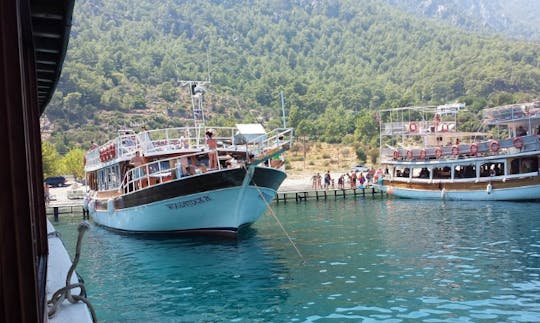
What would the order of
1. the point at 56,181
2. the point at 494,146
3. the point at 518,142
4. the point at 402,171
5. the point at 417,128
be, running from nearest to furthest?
the point at 518,142, the point at 494,146, the point at 417,128, the point at 402,171, the point at 56,181

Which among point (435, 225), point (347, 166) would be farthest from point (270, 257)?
point (347, 166)

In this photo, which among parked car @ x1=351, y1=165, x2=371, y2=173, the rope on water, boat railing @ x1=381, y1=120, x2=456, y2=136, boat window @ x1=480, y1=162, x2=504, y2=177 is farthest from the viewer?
parked car @ x1=351, y1=165, x2=371, y2=173

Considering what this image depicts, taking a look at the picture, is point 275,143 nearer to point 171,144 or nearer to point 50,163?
point 171,144

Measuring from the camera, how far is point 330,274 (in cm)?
1516

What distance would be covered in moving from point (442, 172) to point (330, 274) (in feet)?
102

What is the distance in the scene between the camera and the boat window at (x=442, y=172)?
143 feet

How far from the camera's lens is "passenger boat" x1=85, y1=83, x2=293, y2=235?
21438 mm

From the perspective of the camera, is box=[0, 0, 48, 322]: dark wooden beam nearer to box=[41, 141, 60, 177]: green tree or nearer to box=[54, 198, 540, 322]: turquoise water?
box=[54, 198, 540, 322]: turquoise water

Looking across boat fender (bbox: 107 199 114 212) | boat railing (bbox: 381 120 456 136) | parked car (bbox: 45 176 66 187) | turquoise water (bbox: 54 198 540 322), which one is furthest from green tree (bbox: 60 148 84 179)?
turquoise water (bbox: 54 198 540 322)

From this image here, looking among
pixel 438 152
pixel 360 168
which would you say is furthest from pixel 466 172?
pixel 360 168

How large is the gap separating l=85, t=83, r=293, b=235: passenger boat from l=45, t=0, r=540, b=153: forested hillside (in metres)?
67.8

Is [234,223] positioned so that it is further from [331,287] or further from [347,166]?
[347,166]

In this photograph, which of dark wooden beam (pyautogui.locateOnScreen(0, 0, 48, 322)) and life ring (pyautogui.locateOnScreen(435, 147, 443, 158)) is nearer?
dark wooden beam (pyautogui.locateOnScreen(0, 0, 48, 322))

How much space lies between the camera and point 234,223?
2234 centimetres
